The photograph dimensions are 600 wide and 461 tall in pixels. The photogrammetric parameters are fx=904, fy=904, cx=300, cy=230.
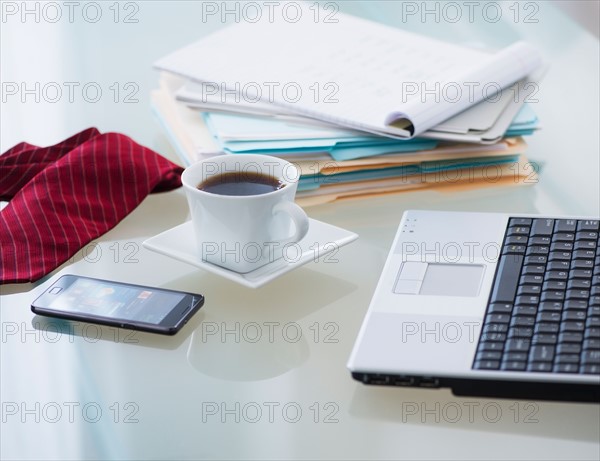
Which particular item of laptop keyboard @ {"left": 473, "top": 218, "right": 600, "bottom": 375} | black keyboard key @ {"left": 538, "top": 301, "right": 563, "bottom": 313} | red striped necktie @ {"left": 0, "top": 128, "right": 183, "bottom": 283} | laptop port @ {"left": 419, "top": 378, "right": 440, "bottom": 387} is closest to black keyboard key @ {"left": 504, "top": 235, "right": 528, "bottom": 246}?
laptop keyboard @ {"left": 473, "top": 218, "right": 600, "bottom": 375}

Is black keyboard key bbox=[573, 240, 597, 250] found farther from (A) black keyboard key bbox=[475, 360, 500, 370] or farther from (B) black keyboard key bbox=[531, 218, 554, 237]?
(A) black keyboard key bbox=[475, 360, 500, 370]

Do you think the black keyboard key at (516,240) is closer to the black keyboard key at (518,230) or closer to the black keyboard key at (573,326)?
the black keyboard key at (518,230)

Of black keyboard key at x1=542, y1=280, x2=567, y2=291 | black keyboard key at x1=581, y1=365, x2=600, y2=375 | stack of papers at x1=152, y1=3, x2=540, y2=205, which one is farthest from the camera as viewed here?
stack of papers at x1=152, y1=3, x2=540, y2=205

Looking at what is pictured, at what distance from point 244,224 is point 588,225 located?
0.31m

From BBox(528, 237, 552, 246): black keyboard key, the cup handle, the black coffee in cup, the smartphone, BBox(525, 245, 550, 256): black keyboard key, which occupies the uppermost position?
the black coffee in cup

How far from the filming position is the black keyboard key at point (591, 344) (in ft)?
2.15

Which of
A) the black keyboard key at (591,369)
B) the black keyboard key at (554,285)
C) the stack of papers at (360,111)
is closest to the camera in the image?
the black keyboard key at (591,369)

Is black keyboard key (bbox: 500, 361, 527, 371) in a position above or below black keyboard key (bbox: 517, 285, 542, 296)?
below

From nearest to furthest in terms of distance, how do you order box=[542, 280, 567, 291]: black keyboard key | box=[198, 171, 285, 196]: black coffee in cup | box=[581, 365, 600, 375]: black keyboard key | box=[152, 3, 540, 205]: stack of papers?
box=[581, 365, 600, 375]: black keyboard key
box=[542, 280, 567, 291]: black keyboard key
box=[198, 171, 285, 196]: black coffee in cup
box=[152, 3, 540, 205]: stack of papers

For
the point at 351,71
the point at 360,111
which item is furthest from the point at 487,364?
the point at 351,71

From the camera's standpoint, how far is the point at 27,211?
0.89 m

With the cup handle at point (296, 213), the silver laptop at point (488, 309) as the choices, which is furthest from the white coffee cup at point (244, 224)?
the silver laptop at point (488, 309)

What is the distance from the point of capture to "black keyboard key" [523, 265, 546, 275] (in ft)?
2.48

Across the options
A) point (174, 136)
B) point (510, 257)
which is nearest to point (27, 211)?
point (174, 136)
